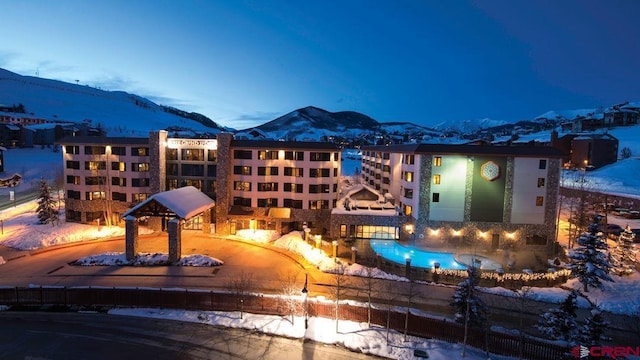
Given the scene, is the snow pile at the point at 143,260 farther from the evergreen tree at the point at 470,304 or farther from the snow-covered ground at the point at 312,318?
the evergreen tree at the point at 470,304

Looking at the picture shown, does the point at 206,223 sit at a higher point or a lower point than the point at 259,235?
higher

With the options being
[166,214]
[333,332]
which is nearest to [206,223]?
[166,214]

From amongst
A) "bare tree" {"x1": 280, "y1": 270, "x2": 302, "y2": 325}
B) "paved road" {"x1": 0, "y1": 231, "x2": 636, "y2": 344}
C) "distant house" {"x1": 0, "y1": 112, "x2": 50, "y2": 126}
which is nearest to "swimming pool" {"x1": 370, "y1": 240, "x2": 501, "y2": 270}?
"paved road" {"x1": 0, "y1": 231, "x2": 636, "y2": 344}

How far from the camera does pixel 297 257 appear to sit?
33.0 metres

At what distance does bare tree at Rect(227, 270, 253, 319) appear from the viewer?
22350 mm

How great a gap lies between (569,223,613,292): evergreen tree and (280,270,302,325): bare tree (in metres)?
22.4

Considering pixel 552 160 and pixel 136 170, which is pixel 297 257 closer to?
pixel 136 170

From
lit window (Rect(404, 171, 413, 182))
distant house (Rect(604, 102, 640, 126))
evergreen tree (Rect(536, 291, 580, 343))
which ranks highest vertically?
distant house (Rect(604, 102, 640, 126))

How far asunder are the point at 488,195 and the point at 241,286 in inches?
1137

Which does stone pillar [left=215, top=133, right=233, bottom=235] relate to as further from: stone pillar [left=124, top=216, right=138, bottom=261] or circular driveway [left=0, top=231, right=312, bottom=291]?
stone pillar [left=124, top=216, right=138, bottom=261]

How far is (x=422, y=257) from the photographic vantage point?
114 ft

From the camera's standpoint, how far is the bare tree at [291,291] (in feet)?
71.7

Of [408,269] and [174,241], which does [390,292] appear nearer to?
[408,269]

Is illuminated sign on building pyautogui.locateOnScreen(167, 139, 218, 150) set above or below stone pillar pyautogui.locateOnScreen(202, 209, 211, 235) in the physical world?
above
